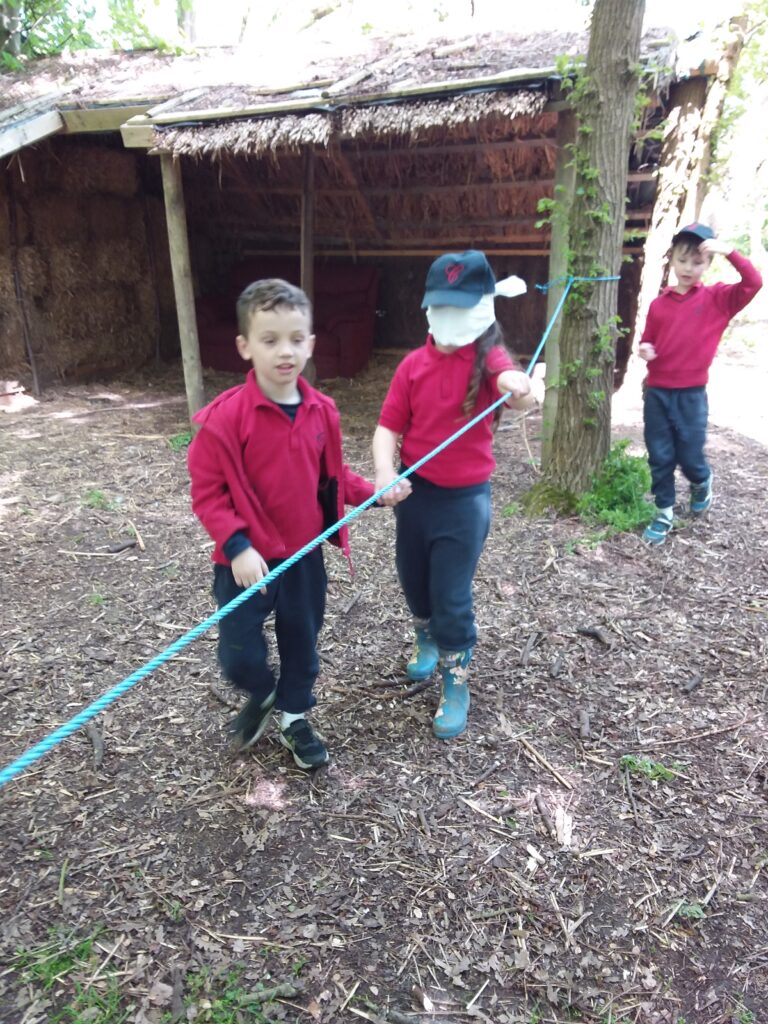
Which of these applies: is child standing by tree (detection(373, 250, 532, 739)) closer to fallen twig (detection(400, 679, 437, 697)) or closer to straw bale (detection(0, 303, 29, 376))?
fallen twig (detection(400, 679, 437, 697))

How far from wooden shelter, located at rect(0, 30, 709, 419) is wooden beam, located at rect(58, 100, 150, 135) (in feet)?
0.07

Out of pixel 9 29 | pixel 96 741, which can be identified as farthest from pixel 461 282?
pixel 9 29

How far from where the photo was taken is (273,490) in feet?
6.64

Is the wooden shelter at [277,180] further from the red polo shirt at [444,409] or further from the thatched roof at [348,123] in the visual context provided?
the red polo shirt at [444,409]

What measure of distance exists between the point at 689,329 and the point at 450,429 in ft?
7.27

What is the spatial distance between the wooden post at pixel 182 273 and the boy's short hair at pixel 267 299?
195 inches

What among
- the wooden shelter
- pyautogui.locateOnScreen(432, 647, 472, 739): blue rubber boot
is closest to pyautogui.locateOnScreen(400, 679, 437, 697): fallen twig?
pyautogui.locateOnScreen(432, 647, 472, 739): blue rubber boot

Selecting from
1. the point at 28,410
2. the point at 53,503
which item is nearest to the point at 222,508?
the point at 53,503

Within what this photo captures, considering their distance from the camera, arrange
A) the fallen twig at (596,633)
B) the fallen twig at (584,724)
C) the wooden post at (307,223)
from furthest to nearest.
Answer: the wooden post at (307,223) < the fallen twig at (596,633) < the fallen twig at (584,724)

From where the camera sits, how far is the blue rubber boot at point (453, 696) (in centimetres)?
255

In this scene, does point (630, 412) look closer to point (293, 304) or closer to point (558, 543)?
point (558, 543)

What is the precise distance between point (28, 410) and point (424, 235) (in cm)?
548

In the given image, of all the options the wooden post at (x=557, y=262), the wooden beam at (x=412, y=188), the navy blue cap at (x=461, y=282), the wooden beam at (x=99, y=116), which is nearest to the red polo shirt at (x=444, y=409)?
the navy blue cap at (x=461, y=282)

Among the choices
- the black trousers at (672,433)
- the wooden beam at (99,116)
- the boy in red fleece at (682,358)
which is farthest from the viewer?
the wooden beam at (99,116)
